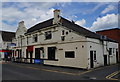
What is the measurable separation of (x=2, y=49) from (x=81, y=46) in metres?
32.5

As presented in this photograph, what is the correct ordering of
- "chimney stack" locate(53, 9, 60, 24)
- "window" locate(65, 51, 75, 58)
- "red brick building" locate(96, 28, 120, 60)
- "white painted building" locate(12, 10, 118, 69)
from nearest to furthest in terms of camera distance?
"white painted building" locate(12, 10, 118, 69), "window" locate(65, 51, 75, 58), "chimney stack" locate(53, 9, 60, 24), "red brick building" locate(96, 28, 120, 60)

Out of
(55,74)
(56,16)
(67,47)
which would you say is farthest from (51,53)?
(55,74)

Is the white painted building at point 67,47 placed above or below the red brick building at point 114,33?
below

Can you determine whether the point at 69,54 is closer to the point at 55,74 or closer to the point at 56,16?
the point at 55,74

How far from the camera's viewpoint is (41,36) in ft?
78.7

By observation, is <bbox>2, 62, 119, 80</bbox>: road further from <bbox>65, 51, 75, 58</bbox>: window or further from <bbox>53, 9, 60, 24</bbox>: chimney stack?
<bbox>53, 9, 60, 24</bbox>: chimney stack

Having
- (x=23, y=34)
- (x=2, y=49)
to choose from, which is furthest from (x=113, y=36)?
(x=2, y=49)

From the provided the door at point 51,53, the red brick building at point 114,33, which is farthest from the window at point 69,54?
the red brick building at point 114,33

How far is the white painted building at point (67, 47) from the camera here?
17.0m

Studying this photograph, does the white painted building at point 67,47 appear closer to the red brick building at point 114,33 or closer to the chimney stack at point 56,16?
the chimney stack at point 56,16

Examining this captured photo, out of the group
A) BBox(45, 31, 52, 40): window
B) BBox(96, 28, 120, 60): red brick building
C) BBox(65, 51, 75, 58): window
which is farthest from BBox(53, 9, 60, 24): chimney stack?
BBox(96, 28, 120, 60): red brick building

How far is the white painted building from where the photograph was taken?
55.9 ft

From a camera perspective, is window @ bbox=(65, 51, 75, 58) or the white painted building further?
window @ bbox=(65, 51, 75, 58)

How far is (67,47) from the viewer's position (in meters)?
18.7
